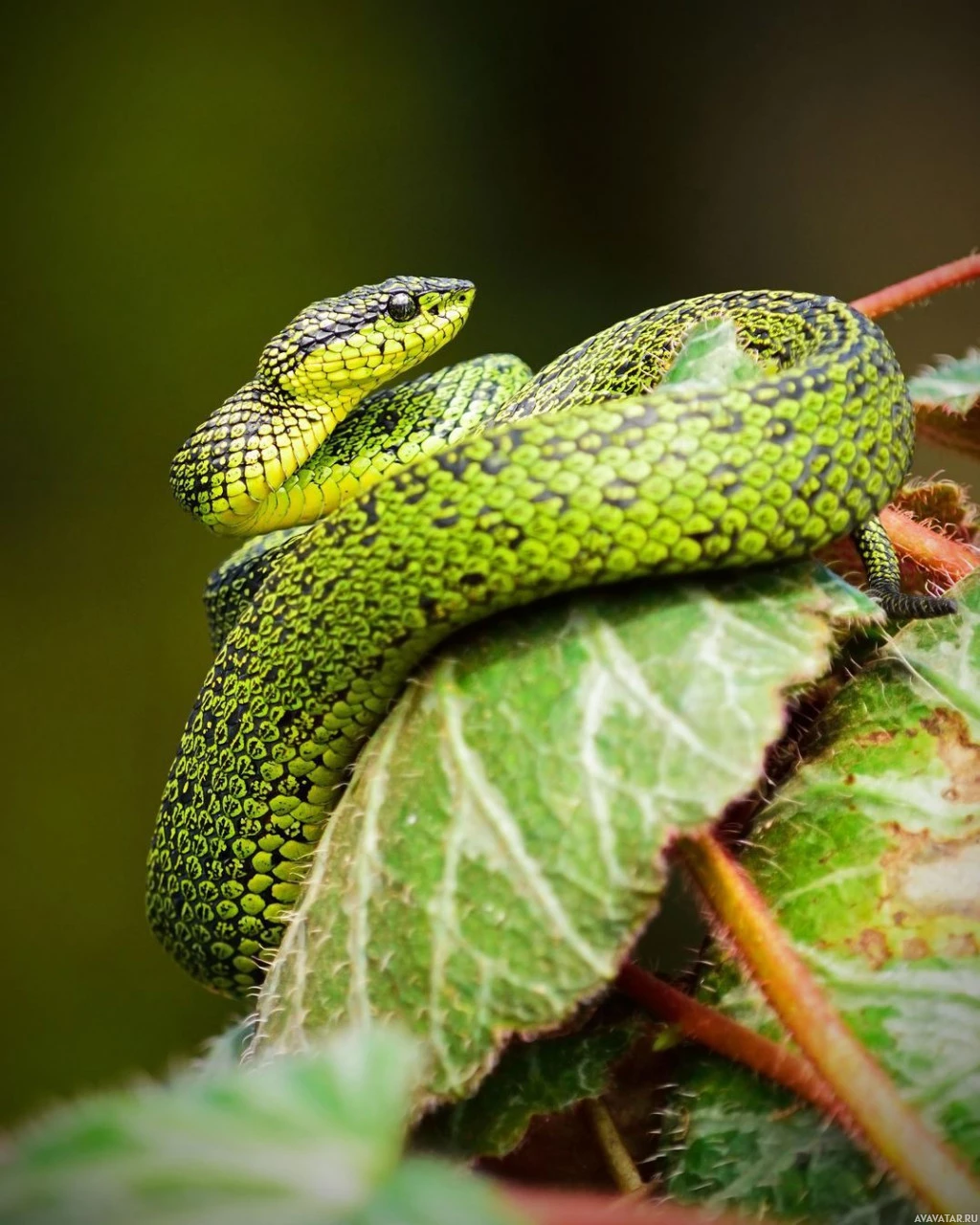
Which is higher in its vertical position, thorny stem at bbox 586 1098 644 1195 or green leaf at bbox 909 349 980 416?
green leaf at bbox 909 349 980 416

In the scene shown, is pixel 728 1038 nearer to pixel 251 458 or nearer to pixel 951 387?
pixel 951 387

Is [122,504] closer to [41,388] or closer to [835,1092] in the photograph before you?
[41,388]

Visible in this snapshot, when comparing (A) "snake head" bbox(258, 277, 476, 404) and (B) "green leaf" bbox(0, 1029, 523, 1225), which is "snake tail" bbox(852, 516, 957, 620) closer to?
(B) "green leaf" bbox(0, 1029, 523, 1225)

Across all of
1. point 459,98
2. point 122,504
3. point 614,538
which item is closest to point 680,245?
point 459,98

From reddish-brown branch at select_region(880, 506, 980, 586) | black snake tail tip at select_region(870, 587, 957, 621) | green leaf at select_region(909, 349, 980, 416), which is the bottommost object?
reddish-brown branch at select_region(880, 506, 980, 586)

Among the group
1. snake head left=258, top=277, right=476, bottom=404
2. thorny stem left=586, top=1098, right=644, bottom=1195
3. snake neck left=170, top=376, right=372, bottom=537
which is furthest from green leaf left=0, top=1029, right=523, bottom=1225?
snake head left=258, top=277, right=476, bottom=404

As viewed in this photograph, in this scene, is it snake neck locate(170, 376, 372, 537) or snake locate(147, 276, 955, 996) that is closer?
snake locate(147, 276, 955, 996)

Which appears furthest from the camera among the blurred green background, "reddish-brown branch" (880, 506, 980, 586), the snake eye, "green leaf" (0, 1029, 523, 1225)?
the blurred green background

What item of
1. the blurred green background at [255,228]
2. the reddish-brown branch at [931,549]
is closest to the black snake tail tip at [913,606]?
the reddish-brown branch at [931,549]
